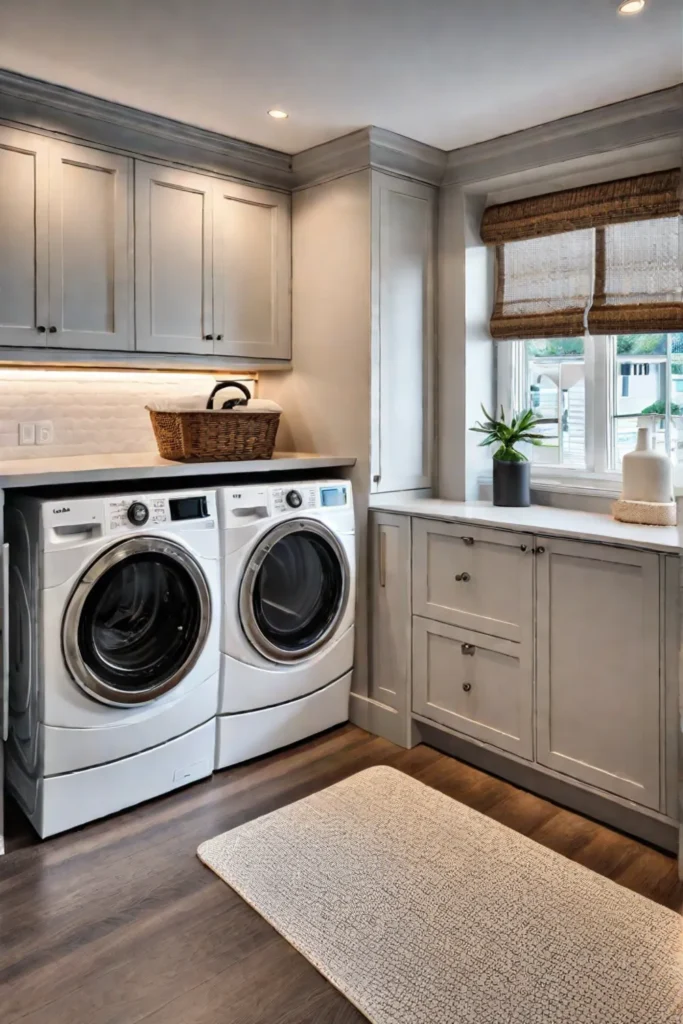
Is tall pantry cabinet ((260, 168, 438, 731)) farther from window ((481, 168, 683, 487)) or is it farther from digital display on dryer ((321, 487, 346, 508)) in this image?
window ((481, 168, 683, 487))

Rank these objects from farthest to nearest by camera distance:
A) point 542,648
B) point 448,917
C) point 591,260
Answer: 1. point 591,260
2. point 542,648
3. point 448,917

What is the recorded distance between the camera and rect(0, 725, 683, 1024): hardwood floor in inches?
68.6

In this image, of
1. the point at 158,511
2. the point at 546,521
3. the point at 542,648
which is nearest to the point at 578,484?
the point at 546,521

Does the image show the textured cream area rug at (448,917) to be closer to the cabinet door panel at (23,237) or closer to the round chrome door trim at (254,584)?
the round chrome door trim at (254,584)

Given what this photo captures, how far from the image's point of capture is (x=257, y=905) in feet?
6.81

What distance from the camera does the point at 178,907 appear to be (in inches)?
81.6

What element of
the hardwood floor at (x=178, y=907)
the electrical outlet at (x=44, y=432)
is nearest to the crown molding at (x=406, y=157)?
the electrical outlet at (x=44, y=432)

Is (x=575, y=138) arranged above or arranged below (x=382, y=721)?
above

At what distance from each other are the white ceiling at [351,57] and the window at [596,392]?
0.91m

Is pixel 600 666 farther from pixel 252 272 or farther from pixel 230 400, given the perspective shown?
pixel 252 272

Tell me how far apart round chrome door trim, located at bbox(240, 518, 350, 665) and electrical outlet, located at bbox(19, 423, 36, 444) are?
1.04m

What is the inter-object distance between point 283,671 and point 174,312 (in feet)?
4.94

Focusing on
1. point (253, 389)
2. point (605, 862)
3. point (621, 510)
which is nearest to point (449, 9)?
point (621, 510)

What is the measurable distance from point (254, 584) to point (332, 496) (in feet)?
1.63
